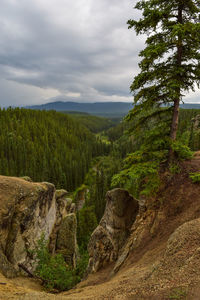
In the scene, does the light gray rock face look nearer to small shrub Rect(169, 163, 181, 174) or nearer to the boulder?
small shrub Rect(169, 163, 181, 174)

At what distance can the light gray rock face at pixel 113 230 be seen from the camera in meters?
17.2

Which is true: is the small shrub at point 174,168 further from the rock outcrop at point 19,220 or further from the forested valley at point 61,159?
the forested valley at point 61,159

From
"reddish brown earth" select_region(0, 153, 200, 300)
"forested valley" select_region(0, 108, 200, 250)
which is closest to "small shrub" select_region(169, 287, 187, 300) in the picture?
"reddish brown earth" select_region(0, 153, 200, 300)

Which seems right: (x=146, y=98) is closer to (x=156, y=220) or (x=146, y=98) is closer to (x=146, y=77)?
(x=146, y=77)

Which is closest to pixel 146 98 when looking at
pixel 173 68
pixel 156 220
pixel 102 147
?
pixel 173 68

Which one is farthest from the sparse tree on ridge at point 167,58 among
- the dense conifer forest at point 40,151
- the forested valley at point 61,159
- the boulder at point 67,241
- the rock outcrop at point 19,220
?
the dense conifer forest at point 40,151

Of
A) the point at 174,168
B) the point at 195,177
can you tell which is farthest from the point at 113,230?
the point at 195,177

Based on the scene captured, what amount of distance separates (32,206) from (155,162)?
15.6 meters

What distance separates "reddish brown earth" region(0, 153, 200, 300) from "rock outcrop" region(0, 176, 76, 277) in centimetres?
285

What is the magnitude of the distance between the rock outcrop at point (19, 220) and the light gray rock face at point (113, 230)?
23.3 feet

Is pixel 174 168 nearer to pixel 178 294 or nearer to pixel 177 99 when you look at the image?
pixel 177 99

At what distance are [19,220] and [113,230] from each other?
1046 cm

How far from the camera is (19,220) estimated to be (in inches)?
709

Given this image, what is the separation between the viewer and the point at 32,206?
1966 cm
